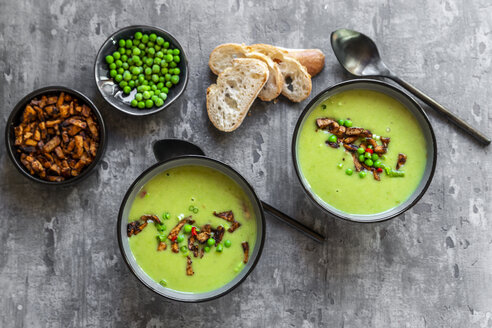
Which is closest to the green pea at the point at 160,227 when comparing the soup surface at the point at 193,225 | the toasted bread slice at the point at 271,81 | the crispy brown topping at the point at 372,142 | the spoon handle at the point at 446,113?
the soup surface at the point at 193,225

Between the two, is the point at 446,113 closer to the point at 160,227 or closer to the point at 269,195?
the point at 269,195

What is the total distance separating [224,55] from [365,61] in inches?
33.8

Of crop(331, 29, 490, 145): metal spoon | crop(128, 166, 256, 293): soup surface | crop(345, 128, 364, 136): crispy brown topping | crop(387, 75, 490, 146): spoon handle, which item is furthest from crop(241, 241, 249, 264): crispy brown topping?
crop(387, 75, 490, 146): spoon handle

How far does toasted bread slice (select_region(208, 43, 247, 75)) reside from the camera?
9.77 ft

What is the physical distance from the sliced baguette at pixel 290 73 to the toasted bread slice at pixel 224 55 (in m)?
0.07

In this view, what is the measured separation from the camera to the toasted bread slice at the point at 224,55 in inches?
117

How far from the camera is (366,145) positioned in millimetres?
2750

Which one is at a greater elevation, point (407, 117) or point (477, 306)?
point (407, 117)

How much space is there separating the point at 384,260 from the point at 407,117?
89 cm

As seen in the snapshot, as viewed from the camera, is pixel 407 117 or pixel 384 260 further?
pixel 384 260

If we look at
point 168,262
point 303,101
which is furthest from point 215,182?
point 303,101

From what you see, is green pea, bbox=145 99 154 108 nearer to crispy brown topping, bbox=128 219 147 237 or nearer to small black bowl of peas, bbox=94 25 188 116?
small black bowl of peas, bbox=94 25 188 116

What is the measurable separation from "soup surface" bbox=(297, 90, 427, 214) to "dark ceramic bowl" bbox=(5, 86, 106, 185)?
113 cm

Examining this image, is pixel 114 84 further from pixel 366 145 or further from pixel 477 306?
pixel 477 306
